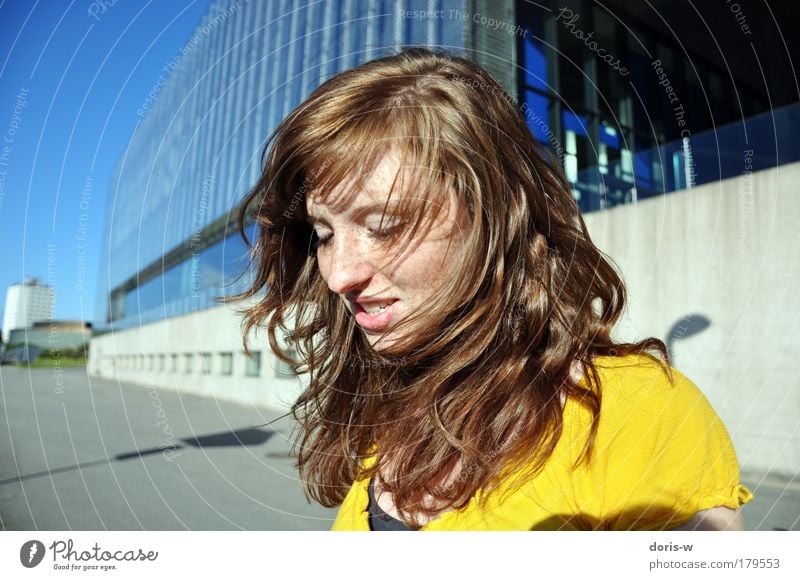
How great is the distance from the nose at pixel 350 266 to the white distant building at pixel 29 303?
1.44 ft

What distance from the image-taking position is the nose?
567 mm

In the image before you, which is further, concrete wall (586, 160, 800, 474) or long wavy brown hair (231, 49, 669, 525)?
concrete wall (586, 160, 800, 474)

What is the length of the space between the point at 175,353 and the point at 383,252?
0.76 metres

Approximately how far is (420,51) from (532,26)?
49cm

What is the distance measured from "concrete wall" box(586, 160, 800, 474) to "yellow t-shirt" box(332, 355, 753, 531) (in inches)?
52.3

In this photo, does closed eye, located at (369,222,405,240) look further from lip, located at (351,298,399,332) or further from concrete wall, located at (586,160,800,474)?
concrete wall, located at (586,160,800,474)

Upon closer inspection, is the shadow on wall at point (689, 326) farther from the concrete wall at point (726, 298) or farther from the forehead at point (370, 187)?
the forehead at point (370, 187)

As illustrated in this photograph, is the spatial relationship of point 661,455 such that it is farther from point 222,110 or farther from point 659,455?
point 222,110

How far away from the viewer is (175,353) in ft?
3.79

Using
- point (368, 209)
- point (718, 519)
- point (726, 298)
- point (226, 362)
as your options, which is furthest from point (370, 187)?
point (726, 298)

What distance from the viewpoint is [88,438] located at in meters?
1.42

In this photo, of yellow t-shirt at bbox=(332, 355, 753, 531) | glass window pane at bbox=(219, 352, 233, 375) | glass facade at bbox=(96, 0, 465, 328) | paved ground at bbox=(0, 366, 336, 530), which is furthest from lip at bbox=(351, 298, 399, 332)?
glass window pane at bbox=(219, 352, 233, 375)

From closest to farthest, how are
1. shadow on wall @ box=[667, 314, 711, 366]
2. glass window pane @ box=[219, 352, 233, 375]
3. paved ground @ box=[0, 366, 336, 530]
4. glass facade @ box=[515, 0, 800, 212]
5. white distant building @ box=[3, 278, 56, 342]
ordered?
white distant building @ box=[3, 278, 56, 342]
paved ground @ box=[0, 366, 336, 530]
glass facade @ box=[515, 0, 800, 212]
glass window pane @ box=[219, 352, 233, 375]
shadow on wall @ box=[667, 314, 711, 366]
